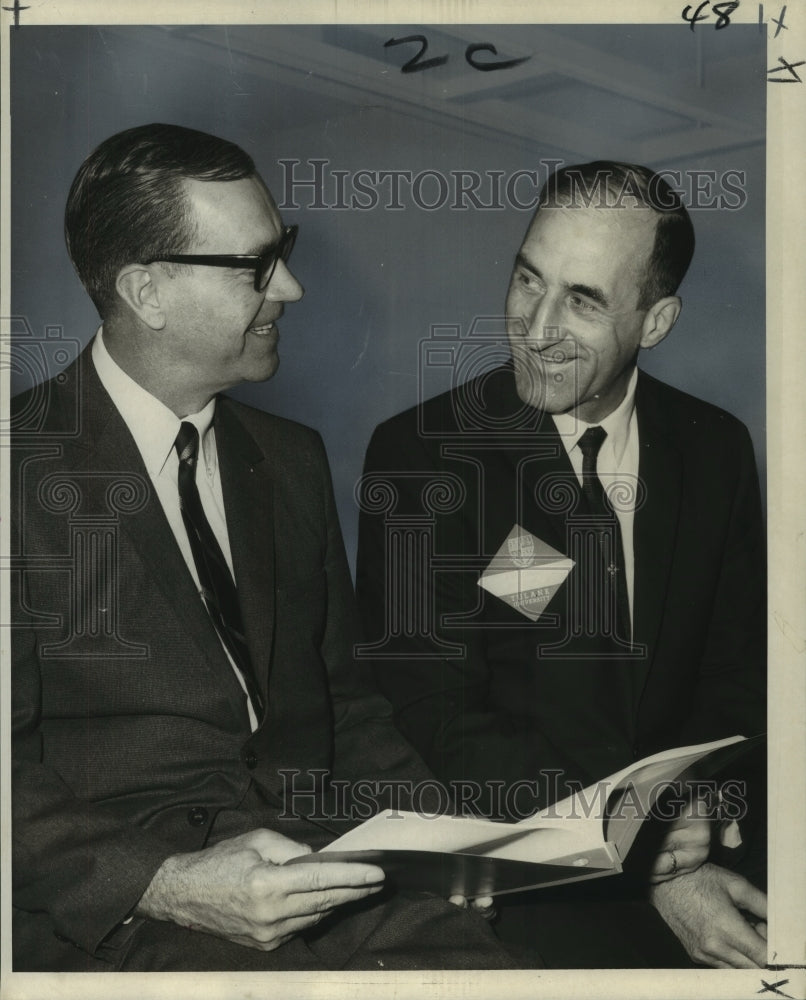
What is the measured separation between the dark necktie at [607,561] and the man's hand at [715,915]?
0.51 meters

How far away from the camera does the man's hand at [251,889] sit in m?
2.13

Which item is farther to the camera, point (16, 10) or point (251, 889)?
point (16, 10)

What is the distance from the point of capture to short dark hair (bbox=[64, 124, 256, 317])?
2.23 m

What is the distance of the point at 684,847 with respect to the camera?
7.66 ft

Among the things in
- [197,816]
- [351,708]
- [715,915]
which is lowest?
[715,915]

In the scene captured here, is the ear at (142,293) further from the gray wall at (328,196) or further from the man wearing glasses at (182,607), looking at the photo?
the gray wall at (328,196)

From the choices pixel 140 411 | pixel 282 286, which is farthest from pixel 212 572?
pixel 282 286

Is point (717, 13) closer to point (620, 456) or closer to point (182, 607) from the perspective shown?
point (620, 456)

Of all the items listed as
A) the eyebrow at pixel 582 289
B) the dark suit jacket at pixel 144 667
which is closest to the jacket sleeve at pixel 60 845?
the dark suit jacket at pixel 144 667

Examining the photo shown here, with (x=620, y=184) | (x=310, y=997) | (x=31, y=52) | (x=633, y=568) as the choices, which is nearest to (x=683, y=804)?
(x=633, y=568)

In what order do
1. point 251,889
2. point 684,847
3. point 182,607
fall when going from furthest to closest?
1. point 684,847
2. point 182,607
3. point 251,889

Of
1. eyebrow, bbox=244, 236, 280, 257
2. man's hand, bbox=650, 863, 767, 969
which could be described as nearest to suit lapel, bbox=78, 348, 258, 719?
eyebrow, bbox=244, 236, 280, 257

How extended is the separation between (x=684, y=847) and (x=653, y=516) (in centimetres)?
66
